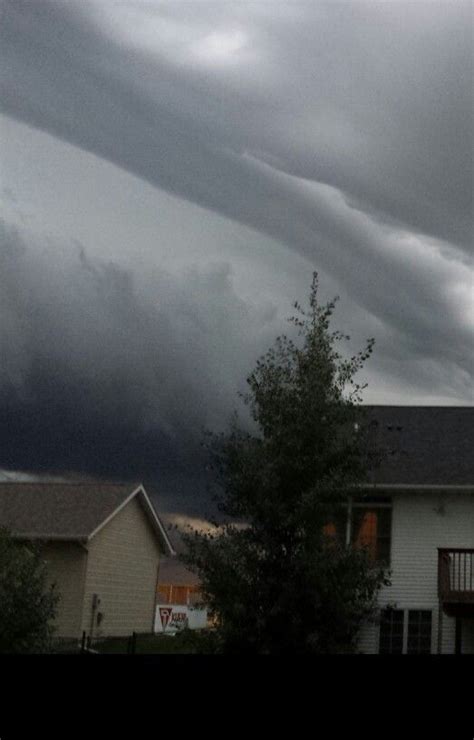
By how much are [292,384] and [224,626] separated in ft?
16.0

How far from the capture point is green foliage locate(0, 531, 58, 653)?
1844 centimetres

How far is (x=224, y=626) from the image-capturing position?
56.0 ft

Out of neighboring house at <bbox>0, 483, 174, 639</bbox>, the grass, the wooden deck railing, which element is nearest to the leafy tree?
the grass

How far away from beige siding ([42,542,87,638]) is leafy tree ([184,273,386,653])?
1430cm

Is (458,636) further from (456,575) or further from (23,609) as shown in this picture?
(23,609)

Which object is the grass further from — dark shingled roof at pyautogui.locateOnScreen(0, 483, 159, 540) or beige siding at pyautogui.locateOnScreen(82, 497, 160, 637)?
dark shingled roof at pyautogui.locateOnScreen(0, 483, 159, 540)

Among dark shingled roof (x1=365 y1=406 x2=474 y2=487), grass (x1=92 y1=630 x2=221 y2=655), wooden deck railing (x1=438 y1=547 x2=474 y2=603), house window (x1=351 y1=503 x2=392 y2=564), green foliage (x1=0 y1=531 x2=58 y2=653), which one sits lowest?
grass (x1=92 y1=630 x2=221 y2=655)

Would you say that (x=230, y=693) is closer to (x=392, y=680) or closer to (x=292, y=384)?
(x=392, y=680)

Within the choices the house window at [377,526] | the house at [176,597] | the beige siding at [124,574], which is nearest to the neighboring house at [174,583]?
the house at [176,597]

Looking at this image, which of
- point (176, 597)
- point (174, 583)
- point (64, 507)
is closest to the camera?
point (64, 507)

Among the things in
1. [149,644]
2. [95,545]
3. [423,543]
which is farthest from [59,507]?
[423,543]

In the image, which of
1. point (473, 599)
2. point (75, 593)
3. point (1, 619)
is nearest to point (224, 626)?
point (1, 619)

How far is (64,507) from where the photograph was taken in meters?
33.2

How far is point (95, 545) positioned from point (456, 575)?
1266cm
